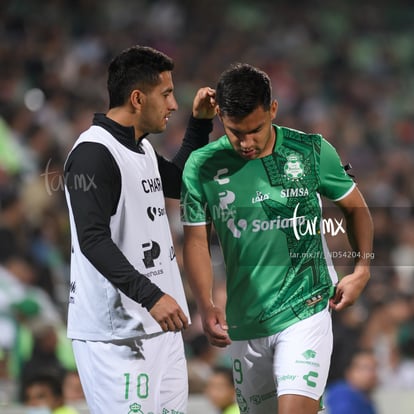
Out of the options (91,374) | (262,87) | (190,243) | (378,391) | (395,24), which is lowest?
(378,391)

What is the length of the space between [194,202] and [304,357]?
0.76 m

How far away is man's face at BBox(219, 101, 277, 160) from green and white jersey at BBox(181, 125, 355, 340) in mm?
131

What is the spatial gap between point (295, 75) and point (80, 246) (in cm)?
976

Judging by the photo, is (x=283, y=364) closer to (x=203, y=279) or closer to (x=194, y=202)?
(x=203, y=279)

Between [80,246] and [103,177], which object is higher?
[103,177]

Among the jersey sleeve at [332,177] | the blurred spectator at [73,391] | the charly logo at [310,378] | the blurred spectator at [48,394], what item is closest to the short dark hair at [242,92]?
the jersey sleeve at [332,177]

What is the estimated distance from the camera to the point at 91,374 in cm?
424

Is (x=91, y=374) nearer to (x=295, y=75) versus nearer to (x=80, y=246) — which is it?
(x=80, y=246)

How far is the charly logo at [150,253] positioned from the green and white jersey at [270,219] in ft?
0.69

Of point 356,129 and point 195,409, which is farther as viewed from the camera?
point 356,129

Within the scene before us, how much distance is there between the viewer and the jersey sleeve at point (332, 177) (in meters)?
4.34

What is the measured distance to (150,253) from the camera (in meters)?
4.22

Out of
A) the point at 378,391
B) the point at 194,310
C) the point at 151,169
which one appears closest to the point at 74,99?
the point at 194,310

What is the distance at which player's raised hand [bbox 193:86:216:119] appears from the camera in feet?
14.9
